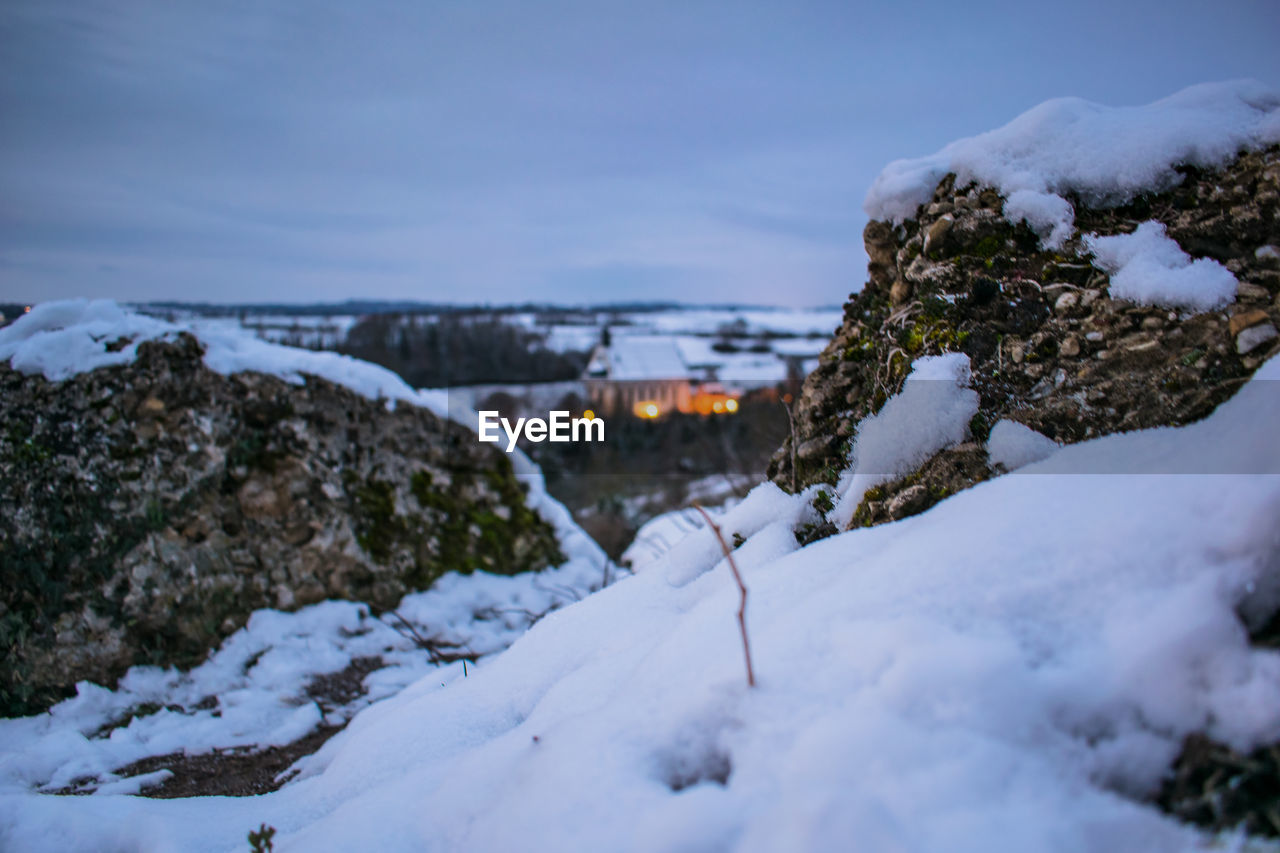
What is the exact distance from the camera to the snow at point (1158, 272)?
1826mm

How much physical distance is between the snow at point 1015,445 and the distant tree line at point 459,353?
119 feet

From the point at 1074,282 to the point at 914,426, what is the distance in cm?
74

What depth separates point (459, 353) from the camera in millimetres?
47250

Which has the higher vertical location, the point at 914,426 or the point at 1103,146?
the point at 1103,146

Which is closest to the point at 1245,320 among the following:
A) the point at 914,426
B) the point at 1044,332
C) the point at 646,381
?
the point at 1044,332

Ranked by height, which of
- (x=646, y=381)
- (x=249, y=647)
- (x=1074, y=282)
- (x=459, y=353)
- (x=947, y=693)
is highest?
(x=459, y=353)

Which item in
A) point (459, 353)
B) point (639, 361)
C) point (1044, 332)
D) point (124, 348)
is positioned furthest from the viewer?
point (639, 361)

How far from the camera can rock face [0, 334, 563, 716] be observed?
4.51m

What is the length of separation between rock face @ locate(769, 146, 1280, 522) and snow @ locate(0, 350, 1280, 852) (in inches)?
7.5

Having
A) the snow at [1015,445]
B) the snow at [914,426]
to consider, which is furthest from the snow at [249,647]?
the snow at [1015,445]

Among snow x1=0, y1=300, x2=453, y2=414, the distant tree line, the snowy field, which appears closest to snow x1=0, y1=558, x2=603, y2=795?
the snowy field

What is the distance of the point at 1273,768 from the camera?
38.5 inches

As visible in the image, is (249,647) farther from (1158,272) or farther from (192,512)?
(1158,272)

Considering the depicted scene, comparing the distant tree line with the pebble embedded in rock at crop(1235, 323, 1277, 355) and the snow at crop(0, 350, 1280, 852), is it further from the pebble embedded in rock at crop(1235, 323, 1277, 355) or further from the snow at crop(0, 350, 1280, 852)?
the pebble embedded in rock at crop(1235, 323, 1277, 355)
